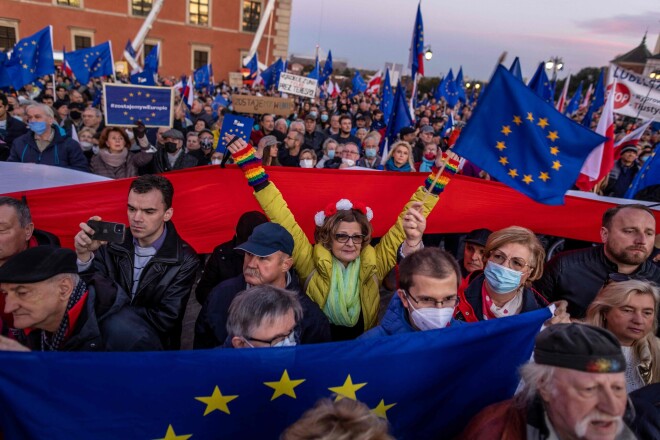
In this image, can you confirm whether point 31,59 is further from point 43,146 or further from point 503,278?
point 503,278

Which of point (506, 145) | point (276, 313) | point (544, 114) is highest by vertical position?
point (544, 114)

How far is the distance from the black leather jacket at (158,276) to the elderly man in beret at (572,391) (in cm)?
195

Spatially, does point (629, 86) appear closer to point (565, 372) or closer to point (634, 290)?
point (634, 290)

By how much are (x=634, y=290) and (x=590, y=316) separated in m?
0.27

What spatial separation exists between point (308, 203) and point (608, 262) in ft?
8.39

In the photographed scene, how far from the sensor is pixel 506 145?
325 centimetres

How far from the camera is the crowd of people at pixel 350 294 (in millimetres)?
1577

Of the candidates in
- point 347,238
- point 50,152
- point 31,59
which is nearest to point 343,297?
point 347,238

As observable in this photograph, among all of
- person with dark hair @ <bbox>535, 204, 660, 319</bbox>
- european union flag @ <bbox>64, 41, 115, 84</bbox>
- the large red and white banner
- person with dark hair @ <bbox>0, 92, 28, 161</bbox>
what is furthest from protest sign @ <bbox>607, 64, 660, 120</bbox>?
european union flag @ <bbox>64, 41, 115, 84</bbox>

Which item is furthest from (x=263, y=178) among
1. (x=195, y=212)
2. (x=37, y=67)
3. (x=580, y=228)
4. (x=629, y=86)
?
(x=37, y=67)

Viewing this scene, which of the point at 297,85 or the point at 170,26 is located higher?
the point at 170,26

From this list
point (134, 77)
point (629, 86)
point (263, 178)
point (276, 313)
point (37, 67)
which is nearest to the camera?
point (276, 313)

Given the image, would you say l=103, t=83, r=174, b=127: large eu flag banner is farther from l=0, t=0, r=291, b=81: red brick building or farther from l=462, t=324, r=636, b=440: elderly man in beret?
l=0, t=0, r=291, b=81: red brick building

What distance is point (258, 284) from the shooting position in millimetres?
2561
